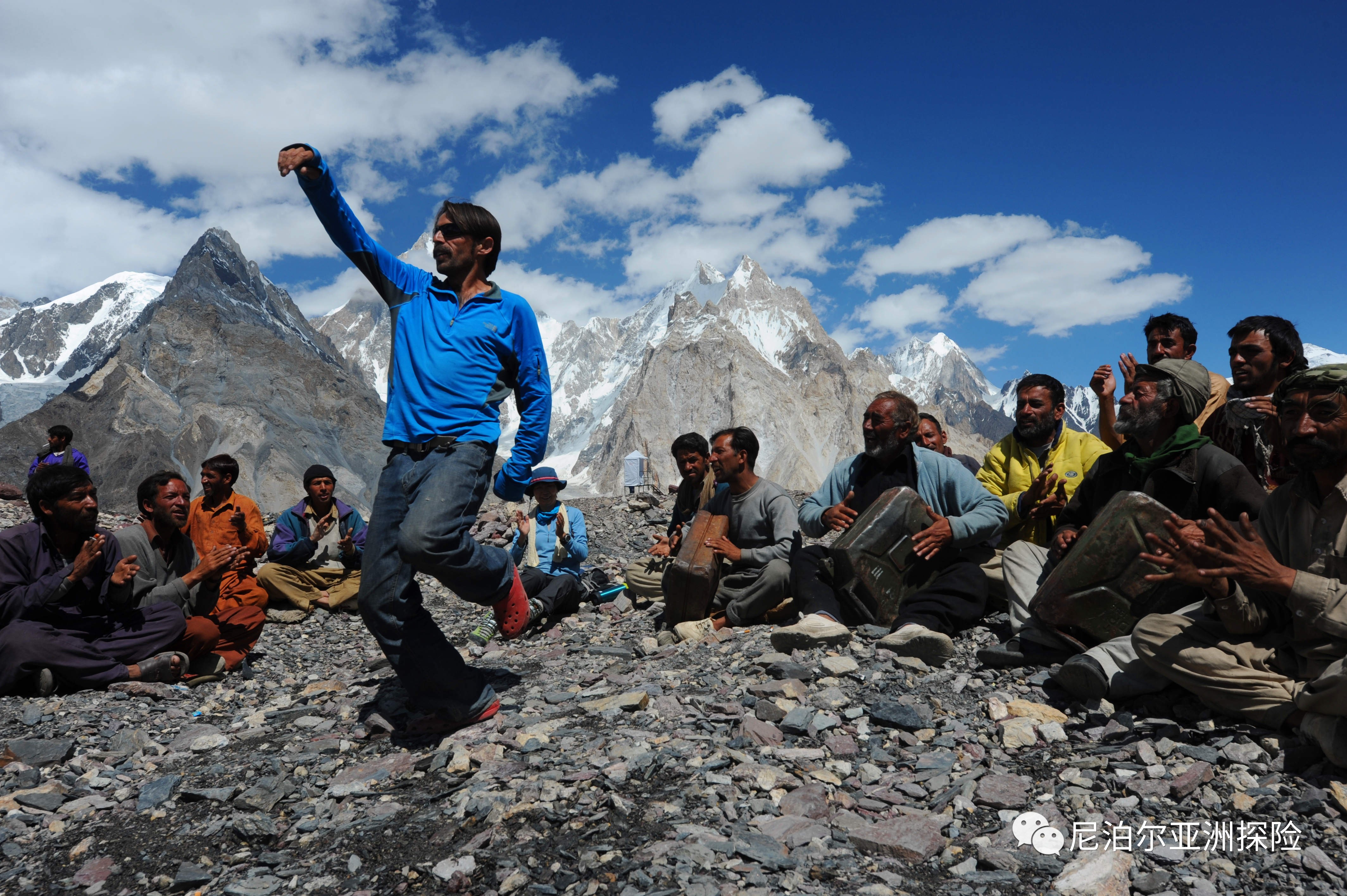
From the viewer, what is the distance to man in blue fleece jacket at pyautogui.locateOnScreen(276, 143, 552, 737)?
137 inches

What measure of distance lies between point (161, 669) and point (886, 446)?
5311 millimetres

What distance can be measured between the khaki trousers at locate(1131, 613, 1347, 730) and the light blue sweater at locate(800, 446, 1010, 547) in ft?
5.60

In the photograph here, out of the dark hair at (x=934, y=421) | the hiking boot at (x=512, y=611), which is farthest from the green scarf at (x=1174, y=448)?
the hiking boot at (x=512, y=611)

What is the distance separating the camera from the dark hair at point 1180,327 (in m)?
6.17

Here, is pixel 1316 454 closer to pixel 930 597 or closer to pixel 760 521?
pixel 930 597

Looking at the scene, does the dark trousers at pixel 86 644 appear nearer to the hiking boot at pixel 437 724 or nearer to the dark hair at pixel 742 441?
the hiking boot at pixel 437 724

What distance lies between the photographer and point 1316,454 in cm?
317

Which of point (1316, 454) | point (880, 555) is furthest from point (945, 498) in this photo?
point (1316, 454)

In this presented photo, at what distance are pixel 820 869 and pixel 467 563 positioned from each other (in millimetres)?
1977

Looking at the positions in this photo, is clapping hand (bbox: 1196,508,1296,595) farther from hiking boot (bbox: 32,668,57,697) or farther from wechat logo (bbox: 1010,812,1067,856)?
hiking boot (bbox: 32,668,57,697)

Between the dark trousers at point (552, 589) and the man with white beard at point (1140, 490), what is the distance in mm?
4183

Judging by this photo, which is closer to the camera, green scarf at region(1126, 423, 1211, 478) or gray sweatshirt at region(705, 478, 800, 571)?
green scarf at region(1126, 423, 1211, 478)

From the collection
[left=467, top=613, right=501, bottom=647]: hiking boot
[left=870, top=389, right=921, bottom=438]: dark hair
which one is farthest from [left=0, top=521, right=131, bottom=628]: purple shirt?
[left=870, top=389, right=921, bottom=438]: dark hair

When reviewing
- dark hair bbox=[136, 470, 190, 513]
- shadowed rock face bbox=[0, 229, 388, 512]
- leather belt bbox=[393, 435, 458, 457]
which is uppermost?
shadowed rock face bbox=[0, 229, 388, 512]
